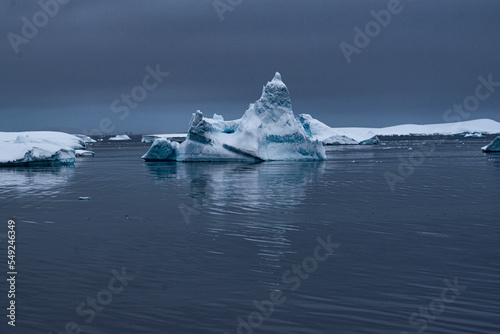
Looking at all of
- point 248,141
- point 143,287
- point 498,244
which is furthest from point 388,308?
point 248,141

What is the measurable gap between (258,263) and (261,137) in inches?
1206

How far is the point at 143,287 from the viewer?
27.1ft

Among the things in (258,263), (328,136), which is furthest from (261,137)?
(328,136)

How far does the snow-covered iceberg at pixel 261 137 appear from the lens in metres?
39.4

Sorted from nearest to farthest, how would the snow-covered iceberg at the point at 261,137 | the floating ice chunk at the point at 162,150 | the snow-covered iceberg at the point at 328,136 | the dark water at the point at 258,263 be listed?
the dark water at the point at 258,263 < the snow-covered iceberg at the point at 261,137 < the floating ice chunk at the point at 162,150 < the snow-covered iceberg at the point at 328,136

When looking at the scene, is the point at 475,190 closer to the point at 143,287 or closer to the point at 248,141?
the point at 143,287

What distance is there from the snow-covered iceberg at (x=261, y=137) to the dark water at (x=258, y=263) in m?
20.3

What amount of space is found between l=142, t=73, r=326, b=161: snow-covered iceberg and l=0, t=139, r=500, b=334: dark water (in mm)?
20268

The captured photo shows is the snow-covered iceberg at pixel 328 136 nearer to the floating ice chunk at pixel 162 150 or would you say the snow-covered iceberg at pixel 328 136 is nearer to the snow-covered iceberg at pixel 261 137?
the floating ice chunk at pixel 162 150

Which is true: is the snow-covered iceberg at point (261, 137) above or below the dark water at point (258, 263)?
above

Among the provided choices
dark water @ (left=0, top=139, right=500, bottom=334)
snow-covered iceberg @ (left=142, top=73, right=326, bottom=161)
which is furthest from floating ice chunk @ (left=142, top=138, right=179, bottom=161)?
dark water @ (left=0, top=139, right=500, bottom=334)

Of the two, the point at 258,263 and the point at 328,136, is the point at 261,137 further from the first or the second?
the point at 328,136

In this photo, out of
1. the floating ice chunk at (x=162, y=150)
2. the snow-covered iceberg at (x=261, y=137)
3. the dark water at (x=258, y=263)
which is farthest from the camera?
the floating ice chunk at (x=162, y=150)

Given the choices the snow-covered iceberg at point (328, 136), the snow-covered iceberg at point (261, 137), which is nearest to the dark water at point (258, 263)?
the snow-covered iceberg at point (261, 137)
